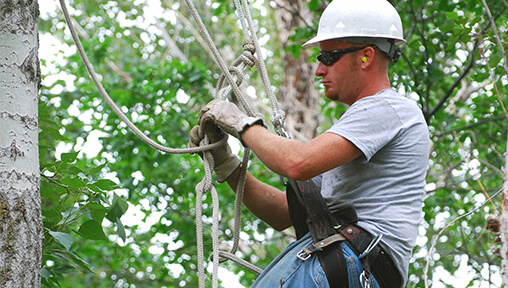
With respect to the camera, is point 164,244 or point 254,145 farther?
point 164,244

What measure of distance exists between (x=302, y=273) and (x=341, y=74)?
74cm

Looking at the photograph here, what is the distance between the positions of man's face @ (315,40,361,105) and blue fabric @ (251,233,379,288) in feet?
1.80

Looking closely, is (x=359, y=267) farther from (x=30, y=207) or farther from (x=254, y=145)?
(x=30, y=207)

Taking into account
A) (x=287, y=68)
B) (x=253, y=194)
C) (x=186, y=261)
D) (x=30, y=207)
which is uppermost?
(x=30, y=207)

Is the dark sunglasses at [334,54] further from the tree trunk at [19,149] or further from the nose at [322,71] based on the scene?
the tree trunk at [19,149]

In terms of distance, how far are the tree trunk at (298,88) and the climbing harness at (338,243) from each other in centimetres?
541

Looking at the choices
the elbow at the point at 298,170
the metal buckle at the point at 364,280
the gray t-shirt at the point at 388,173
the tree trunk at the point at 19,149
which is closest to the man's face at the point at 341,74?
the gray t-shirt at the point at 388,173

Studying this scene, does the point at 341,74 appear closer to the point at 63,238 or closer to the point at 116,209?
the point at 116,209

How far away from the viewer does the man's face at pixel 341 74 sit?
87.4 inches

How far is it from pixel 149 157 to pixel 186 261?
4.19ft

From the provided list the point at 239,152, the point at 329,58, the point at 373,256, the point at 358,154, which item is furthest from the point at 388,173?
the point at 239,152

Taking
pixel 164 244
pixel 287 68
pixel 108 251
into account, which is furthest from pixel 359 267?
pixel 287 68

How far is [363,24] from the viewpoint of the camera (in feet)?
7.18

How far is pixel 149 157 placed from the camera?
5.46 meters
